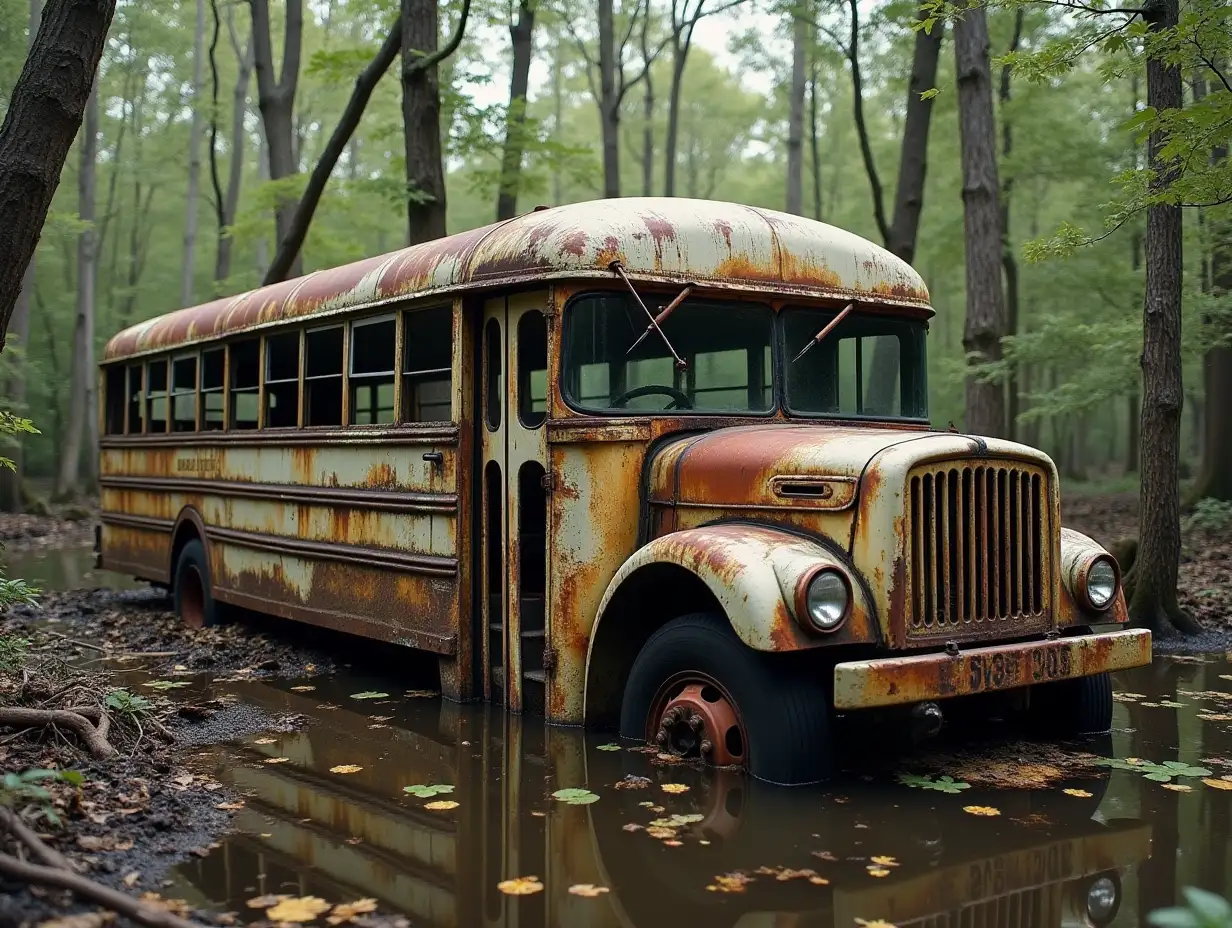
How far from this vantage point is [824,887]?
3.81 m

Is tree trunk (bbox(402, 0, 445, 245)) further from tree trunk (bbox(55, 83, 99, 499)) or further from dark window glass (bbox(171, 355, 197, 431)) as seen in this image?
tree trunk (bbox(55, 83, 99, 499))

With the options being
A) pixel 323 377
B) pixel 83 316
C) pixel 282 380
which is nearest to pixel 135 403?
pixel 282 380

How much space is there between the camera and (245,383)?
9.02 meters

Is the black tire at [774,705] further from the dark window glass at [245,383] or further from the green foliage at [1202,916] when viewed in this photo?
the dark window glass at [245,383]

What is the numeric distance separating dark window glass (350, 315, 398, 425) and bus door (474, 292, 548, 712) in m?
0.93

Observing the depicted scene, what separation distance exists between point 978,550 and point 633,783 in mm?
1725

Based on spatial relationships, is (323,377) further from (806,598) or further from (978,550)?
(978,550)

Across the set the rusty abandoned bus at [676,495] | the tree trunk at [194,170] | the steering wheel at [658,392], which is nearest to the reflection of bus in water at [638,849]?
the rusty abandoned bus at [676,495]

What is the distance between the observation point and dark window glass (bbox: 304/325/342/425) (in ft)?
25.3

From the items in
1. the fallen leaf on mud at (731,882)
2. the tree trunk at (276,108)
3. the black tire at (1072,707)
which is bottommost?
the fallen leaf on mud at (731,882)

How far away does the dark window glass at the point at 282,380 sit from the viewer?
8.24 metres

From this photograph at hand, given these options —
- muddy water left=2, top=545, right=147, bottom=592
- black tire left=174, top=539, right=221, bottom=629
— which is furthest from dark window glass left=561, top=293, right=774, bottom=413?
muddy water left=2, top=545, right=147, bottom=592

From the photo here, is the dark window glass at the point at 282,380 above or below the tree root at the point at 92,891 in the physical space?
above

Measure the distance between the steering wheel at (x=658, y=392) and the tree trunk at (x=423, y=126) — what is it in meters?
6.98
